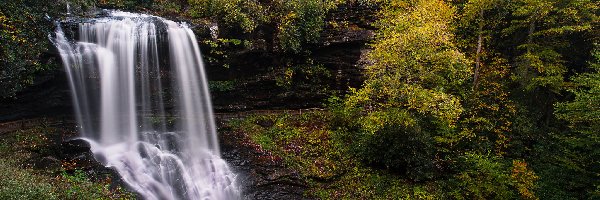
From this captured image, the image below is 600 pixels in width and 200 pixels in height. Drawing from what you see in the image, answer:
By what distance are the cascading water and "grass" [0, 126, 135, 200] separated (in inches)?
46.2

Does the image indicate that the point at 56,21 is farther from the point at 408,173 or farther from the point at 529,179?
the point at 529,179

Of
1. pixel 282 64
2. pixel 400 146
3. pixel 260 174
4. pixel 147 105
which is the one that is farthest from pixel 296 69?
pixel 147 105

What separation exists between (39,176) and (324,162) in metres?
10.1

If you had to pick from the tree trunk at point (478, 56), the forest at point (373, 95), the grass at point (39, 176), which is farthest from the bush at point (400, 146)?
the grass at point (39, 176)

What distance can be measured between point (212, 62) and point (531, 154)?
50.0ft

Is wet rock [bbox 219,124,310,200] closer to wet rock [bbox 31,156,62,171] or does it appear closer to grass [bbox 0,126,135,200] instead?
grass [bbox 0,126,135,200]

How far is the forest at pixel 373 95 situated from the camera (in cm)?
1396

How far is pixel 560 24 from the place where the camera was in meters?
18.1

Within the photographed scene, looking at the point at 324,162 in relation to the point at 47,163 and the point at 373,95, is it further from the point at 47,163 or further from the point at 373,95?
the point at 47,163

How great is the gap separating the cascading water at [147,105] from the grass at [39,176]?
46.2 inches

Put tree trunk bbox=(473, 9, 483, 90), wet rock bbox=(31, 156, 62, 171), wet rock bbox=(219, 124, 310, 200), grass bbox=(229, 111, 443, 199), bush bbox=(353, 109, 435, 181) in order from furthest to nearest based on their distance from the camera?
tree trunk bbox=(473, 9, 483, 90) < grass bbox=(229, 111, 443, 199) < bush bbox=(353, 109, 435, 181) < wet rock bbox=(219, 124, 310, 200) < wet rock bbox=(31, 156, 62, 171)

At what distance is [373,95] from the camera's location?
1603 cm

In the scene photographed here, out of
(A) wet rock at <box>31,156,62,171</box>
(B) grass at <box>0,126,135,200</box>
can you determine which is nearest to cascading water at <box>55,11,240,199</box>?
(B) grass at <box>0,126,135,200</box>

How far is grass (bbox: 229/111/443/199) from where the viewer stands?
14977mm
